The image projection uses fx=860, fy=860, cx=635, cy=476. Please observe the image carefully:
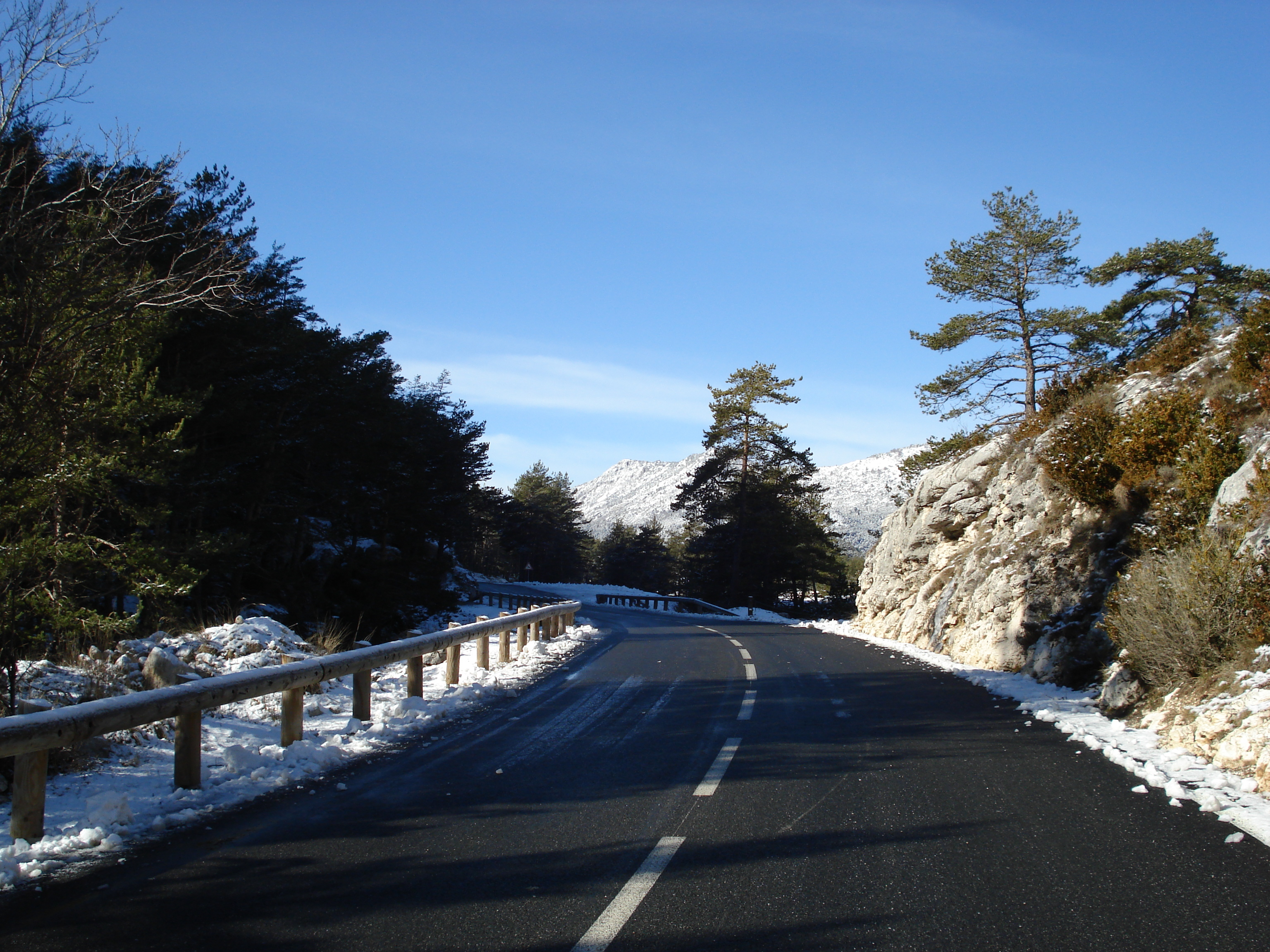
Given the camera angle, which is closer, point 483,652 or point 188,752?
point 188,752

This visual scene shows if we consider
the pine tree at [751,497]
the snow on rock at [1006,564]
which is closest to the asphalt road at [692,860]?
the snow on rock at [1006,564]

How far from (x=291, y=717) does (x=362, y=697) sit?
1404 mm

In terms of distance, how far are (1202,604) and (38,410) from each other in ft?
37.2

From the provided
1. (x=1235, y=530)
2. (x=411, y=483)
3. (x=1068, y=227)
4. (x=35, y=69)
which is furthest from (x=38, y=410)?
(x=1068, y=227)

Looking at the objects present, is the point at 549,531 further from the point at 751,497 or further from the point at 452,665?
the point at 452,665

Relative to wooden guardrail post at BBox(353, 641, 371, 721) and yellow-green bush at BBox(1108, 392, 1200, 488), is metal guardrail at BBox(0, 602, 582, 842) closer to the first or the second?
wooden guardrail post at BBox(353, 641, 371, 721)

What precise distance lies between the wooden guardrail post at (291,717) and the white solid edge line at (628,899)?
13.4ft

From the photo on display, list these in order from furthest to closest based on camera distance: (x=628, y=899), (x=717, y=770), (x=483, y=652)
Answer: (x=483, y=652)
(x=717, y=770)
(x=628, y=899)

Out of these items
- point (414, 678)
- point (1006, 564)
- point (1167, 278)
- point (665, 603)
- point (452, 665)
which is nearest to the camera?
point (414, 678)

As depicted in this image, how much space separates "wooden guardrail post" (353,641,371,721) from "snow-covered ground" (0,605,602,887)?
4.9 inches

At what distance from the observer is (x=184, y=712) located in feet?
20.8

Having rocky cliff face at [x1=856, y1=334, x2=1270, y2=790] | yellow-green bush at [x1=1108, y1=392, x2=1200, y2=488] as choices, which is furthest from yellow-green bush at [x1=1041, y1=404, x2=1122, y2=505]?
rocky cliff face at [x1=856, y1=334, x2=1270, y2=790]

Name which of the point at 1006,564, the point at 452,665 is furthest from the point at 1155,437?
the point at 452,665

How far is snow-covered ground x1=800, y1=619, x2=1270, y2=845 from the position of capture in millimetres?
5801
